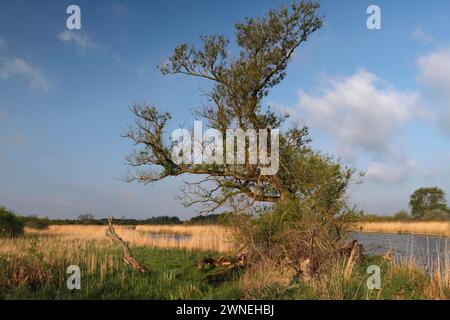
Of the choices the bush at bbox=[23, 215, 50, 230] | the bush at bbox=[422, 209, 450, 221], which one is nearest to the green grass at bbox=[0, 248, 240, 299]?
the bush at bbox=[23, 215, 50, 230]

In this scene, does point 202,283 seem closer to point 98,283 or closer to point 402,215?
point 98,283

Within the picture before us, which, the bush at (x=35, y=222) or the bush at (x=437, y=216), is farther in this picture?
the bush at (x=437, y=216)

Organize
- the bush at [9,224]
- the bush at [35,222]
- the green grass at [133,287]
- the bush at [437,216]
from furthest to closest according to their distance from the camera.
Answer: the bush at [437,216] → the bush at [35,222] → the bush at [9,224] → the green grass at [133,287]

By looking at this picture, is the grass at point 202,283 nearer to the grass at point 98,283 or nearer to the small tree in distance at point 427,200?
the grass at point 98,283

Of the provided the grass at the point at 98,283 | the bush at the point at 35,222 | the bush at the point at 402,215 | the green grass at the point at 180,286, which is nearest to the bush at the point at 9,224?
the bush at the point at 35,222

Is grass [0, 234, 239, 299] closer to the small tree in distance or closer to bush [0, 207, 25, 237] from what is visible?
bush [0, 207, 25, 237]

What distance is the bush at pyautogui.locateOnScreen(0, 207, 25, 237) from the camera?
27328 millimetres

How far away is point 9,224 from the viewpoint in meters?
28.0

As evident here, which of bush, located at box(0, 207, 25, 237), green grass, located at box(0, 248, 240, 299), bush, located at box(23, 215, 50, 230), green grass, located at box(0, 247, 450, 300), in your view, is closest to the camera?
green grass, located at box(0, 247, 450, 300)

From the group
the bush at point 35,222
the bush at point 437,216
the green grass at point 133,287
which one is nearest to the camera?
the green grass at point 133,287

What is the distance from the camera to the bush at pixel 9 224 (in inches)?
1076

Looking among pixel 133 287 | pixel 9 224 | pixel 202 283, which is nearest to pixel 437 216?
pixel 9 224

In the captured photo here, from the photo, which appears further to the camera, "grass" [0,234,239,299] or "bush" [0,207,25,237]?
"bush" [0,207,25,237]

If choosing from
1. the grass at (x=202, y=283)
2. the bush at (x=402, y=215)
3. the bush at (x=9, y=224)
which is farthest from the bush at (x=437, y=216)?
the bush at (x=9, y=224)
